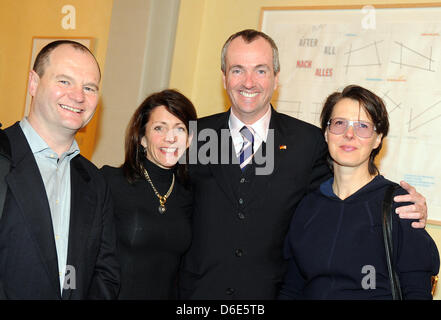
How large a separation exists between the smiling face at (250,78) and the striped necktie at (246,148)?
6cm

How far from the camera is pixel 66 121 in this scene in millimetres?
2059

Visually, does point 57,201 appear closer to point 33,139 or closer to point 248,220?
point 33,139

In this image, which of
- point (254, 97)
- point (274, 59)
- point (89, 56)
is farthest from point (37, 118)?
point (274, 59)

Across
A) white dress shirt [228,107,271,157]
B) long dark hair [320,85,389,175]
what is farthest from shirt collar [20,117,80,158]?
long dark hair [320,85,389,175]

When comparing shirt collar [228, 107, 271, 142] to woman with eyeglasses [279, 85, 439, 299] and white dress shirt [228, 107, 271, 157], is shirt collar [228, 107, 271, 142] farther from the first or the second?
woman with eyeglasses [279, 85, 439, 299]

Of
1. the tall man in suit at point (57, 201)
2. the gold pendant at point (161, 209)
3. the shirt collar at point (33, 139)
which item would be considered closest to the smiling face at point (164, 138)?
the gold pendant at point (161, 209)

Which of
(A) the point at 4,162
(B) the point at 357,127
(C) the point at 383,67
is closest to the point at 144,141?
(A) the point at 4,162

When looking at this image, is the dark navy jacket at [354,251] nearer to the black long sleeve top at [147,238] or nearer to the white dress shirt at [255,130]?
the white dress shirt at [255,130]

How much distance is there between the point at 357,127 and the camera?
2367 millimetres

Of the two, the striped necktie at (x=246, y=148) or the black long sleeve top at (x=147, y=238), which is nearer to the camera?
the black long sleeve top at (x=147, y=238)

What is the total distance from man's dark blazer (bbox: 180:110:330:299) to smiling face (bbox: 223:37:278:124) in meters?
0.16

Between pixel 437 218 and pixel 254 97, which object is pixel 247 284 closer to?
pixel 254 97

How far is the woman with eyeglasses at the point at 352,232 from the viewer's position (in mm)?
2143
